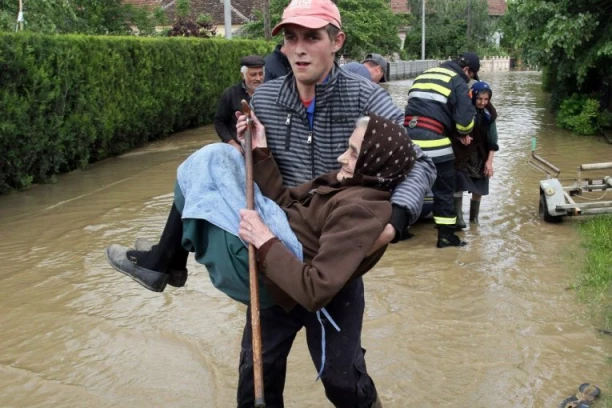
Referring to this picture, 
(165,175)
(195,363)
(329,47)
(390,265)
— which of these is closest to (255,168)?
(329,47)

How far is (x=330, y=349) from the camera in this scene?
2996mm

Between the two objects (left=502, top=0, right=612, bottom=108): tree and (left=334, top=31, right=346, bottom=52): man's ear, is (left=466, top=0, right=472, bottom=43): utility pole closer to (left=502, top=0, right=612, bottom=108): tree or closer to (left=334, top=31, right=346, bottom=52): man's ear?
(left=502, top=0, right=612, bottom=108): tree

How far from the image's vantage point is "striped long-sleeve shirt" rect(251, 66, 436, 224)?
304 centimetres

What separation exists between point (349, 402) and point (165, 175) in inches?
342

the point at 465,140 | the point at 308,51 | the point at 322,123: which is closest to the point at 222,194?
the point at 322,123

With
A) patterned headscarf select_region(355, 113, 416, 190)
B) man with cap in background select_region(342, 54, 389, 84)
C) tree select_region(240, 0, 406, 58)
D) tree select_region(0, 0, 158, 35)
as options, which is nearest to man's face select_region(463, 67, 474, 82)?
man with cap in background select_region(342, 54, 389, 84)

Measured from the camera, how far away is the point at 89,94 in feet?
37.4

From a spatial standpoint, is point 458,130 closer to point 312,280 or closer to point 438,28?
point 312,280

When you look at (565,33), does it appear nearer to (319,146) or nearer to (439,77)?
(439,77)

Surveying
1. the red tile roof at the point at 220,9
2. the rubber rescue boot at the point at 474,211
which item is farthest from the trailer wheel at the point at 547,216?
the red tile roof at the point at 220,9

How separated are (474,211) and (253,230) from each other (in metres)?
5.99

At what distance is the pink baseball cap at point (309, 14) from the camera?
2855 millimetres

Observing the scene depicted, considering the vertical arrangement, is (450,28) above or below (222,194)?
above

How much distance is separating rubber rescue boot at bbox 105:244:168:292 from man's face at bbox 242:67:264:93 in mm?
4605
